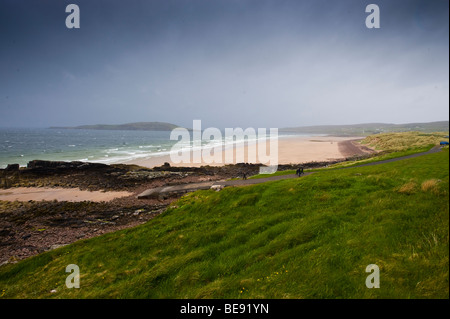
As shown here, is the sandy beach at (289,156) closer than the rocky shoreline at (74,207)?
No

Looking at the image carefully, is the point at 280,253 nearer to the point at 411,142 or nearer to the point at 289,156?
the point at 289,156

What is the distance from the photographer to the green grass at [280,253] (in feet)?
14.3

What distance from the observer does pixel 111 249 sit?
350 inches

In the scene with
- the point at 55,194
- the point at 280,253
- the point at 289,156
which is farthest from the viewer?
the point at 289,156

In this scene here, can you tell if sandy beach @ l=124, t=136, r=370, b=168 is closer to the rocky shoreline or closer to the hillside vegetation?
the hillside vegetation

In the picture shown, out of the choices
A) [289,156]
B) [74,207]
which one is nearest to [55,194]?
[74,207]

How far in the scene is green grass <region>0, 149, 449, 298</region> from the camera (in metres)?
4.35

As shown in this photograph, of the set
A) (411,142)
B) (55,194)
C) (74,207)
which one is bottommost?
(74,207)

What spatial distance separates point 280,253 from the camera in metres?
5.98

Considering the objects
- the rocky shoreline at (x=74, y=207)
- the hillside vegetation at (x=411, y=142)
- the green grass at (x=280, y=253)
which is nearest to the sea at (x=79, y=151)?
the rocky shoreline at (x=74, y=207)

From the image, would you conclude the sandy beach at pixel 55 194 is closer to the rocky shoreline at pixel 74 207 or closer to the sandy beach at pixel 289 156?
the rocky shoreline at pixel 74 207

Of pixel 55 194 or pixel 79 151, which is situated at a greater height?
pixel 79 151

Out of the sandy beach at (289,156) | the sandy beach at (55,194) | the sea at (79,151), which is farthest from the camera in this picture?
the sea at (79,151)
